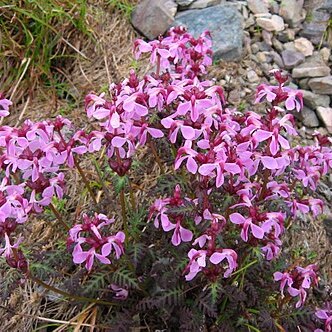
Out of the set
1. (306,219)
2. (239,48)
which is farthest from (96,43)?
(306,219)

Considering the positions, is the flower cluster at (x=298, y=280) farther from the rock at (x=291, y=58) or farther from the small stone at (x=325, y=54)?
the small stone at (x=325, y=54)

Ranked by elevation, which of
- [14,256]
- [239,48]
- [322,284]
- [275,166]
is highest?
[275,166]

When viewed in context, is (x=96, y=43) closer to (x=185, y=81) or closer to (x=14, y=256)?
(x=185, y=81)

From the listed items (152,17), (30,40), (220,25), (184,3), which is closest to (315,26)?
(220,25)

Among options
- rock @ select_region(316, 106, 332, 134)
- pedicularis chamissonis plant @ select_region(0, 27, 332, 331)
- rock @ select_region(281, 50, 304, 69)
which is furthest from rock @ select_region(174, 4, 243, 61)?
pedicularis chamissonis plant @ select_region(0, 27, 332, 331)

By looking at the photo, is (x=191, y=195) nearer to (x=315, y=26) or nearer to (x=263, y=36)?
(x=263, y=36)

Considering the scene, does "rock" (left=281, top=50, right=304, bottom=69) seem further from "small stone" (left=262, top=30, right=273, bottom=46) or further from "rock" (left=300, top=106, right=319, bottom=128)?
"rock" (left=300, top=106, right=319, bottom=128)
